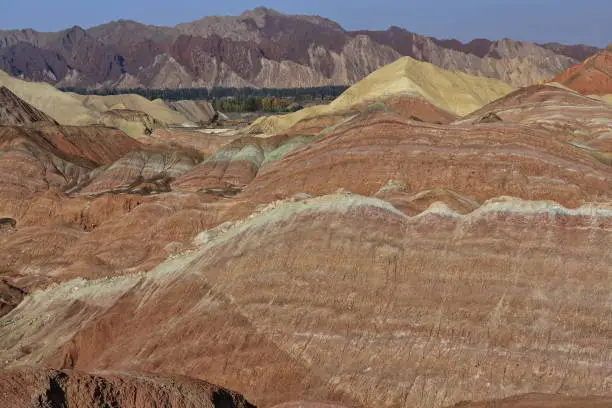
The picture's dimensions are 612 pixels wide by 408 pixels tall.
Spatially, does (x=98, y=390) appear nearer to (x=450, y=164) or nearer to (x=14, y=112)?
(x=450, y=164)

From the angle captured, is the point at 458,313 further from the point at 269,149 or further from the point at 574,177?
the point at 269,149

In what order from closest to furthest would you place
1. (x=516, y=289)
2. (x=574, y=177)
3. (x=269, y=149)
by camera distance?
(x=516, y=289)
(x=574, y=177)
(x=269, y=149)

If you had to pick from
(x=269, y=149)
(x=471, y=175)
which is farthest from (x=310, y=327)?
(x=269, y=149)

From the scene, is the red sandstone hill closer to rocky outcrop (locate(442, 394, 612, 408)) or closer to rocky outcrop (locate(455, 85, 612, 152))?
rocky outcrop (locate(455, 85, 612, 152))

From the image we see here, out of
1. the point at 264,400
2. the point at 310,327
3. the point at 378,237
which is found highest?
the point at 378,237

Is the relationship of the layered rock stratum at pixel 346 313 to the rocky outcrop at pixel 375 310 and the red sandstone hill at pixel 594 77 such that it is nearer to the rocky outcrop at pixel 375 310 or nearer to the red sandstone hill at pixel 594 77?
the rocky outcrop at pixel 375 310
